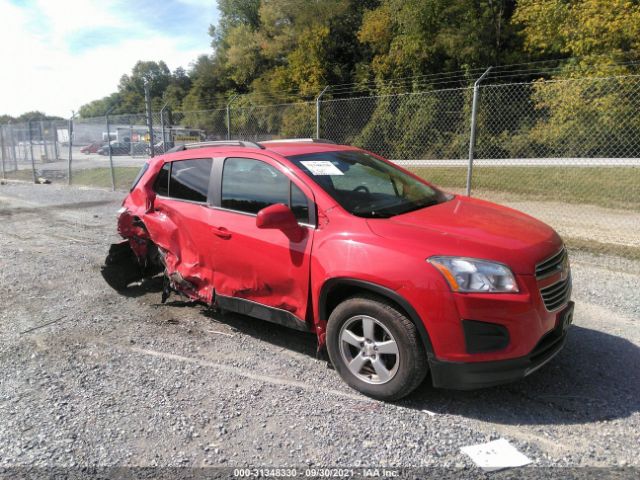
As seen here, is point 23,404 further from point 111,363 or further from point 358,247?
point 358,247

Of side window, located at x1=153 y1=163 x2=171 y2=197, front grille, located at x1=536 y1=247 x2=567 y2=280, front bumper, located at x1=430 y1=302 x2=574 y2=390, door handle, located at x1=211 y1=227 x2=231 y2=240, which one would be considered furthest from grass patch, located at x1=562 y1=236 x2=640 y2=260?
side window, located at x1=153 y1=163 x2=171 y2=197

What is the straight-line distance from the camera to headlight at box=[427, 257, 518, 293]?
2811 millimetres

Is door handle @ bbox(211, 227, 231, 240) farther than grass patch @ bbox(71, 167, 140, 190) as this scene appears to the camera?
No

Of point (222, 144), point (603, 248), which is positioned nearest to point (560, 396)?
point (222, 144)

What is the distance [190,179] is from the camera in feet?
14.8

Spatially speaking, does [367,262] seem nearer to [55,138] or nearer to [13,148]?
[55,138]

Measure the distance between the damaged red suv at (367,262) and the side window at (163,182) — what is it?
2 centimetres

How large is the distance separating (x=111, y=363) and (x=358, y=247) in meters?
2.24

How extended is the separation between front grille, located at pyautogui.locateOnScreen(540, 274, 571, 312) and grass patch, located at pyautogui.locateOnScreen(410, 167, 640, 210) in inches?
380

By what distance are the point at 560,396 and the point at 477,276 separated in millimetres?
1122

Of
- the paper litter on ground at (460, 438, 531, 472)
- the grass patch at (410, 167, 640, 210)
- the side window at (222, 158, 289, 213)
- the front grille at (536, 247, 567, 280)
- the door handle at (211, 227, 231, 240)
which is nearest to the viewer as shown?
the paper litter on ground at (460, 438, 531, 472)

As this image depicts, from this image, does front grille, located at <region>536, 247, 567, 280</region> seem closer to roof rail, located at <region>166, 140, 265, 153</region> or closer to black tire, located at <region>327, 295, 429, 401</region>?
black tire, located at <region>327, 295, 429, 401</region>

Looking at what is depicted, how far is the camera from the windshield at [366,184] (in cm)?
358

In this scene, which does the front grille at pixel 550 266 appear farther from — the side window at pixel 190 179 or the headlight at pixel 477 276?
the side window at pixel 190 179
